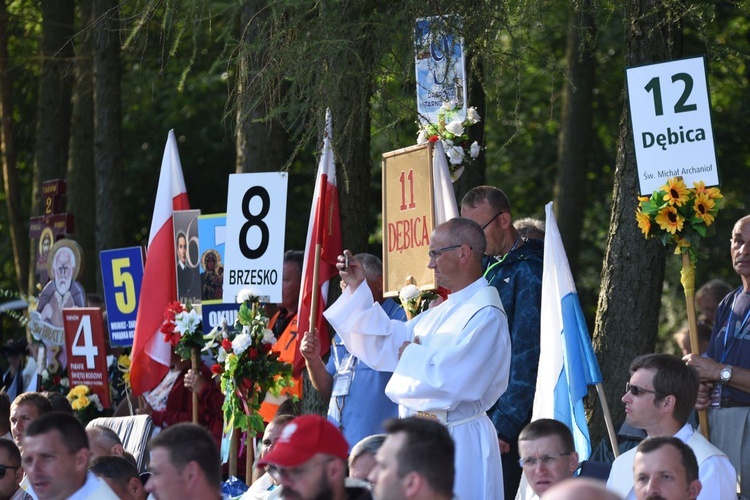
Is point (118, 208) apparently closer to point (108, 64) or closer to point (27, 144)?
point (108, 64)

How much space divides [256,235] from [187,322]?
0.87 meters

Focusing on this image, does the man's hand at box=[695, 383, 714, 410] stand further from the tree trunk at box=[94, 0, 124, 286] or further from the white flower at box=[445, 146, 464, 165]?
the tree trunk at box=[94, 0, 124, 286]

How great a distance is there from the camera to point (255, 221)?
8883 millimetres

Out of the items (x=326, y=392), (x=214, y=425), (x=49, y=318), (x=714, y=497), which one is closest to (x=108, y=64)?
(x=49, y=318)

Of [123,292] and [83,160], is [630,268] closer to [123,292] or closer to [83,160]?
[123,292]

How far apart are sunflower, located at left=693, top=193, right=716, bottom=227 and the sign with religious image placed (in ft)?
23.7

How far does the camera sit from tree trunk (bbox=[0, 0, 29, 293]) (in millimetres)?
17188

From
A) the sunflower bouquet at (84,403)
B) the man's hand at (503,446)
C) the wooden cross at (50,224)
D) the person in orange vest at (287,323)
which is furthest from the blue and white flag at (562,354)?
the wooden cross at (50,224)

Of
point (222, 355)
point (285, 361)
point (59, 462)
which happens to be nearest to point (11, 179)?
point (285, 361)

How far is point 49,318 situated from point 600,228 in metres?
9.81

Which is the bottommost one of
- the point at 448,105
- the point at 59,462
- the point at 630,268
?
the point at 59,462

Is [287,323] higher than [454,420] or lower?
higher

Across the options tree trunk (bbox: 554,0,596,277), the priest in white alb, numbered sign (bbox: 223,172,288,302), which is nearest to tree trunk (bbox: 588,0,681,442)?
the priest in white alb

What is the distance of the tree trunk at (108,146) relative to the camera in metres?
15.0
